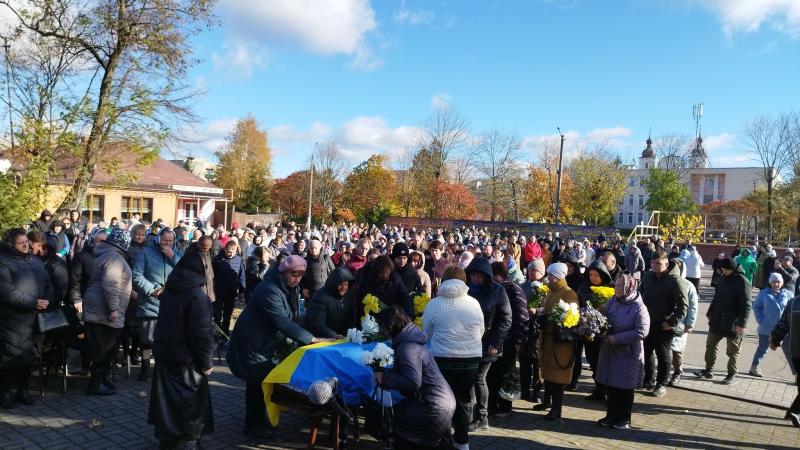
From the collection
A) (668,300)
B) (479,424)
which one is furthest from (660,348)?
(479,424)

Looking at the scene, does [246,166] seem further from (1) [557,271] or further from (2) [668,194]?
(1) [557,271]

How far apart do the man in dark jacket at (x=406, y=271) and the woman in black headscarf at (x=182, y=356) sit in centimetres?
327

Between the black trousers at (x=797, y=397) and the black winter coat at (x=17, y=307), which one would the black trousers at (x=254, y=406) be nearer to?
the black winter coat at (x=17, y=307)

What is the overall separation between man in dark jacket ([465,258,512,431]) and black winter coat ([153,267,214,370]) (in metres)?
2.79

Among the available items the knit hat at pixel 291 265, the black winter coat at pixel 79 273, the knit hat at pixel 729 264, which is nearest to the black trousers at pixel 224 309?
the black winter coat at pixel 79 273

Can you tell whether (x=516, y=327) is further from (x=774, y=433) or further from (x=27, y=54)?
(x=27, y=54)

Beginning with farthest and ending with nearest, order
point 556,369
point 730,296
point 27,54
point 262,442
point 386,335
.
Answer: point 27,54
point 730,296
point 556,369
point 262,442
point 386,335

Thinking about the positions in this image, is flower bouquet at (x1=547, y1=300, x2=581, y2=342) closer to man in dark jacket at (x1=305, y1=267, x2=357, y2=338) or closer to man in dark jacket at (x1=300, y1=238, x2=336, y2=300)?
man in dark jacket at (x1=305, y1=267, x2=357, y2=338)

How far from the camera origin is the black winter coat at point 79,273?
6961 mm

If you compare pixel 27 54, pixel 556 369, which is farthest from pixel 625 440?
pixel 27 54

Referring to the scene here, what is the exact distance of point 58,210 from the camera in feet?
57.2

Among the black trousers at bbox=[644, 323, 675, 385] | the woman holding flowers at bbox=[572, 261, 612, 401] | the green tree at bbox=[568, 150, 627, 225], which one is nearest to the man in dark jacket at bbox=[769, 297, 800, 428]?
the black trousers at bbox=[644, 323, 675, 385]

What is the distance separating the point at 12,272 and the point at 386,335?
4.30 meters

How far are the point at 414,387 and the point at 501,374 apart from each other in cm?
276
